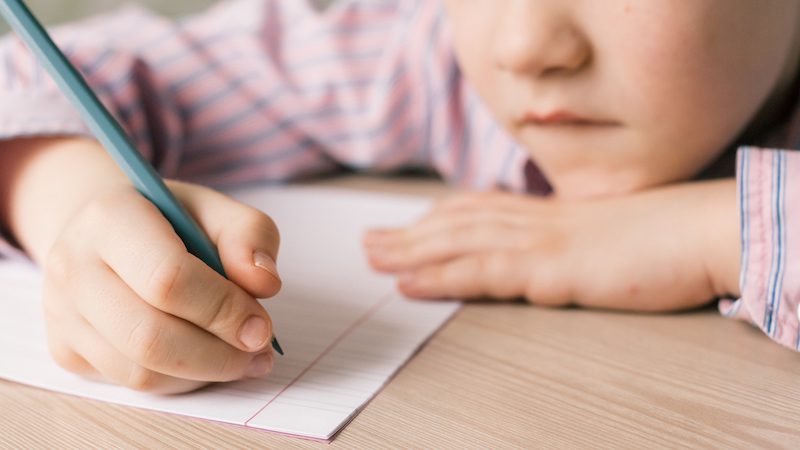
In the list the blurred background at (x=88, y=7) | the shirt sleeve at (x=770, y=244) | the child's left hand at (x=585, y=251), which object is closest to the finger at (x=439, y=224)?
the child's left hand at (x=585, y=251)

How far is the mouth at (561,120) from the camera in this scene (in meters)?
0.41

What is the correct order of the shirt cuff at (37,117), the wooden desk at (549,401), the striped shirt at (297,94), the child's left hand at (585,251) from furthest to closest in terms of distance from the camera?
the striped shirt at (297,94), the shirt cuff at (37,117), the child's left hand at (585,251), the wooden desk at (549,401)

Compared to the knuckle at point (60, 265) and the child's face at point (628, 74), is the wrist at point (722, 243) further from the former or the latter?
the knuckle at point (60, 265)

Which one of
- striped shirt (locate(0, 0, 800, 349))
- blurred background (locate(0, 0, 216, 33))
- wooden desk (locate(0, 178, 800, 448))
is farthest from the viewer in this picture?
blurred background (locate(0, 0, 216, 33))

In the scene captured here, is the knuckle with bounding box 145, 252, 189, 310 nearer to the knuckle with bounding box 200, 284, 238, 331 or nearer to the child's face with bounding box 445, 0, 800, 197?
the knuckle with bounding box 200, 284, 238, 331

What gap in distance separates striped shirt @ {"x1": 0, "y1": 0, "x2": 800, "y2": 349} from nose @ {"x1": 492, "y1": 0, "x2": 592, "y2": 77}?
8.8 inches

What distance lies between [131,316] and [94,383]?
44 millimetres

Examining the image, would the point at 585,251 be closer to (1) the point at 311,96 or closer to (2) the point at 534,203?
(2) the point at 534,203

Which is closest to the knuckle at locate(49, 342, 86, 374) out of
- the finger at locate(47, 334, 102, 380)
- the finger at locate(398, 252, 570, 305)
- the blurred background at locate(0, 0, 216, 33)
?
the finger at locate(47, 334, 102, 380)

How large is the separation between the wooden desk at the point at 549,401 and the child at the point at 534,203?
0.02m

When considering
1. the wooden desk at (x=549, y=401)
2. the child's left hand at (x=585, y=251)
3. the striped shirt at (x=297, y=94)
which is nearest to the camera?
the wooden desk at (x=549, y=401)

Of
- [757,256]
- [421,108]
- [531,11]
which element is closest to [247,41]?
[421,108]

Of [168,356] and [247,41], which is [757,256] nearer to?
[168,356]

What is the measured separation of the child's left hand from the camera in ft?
1.23
